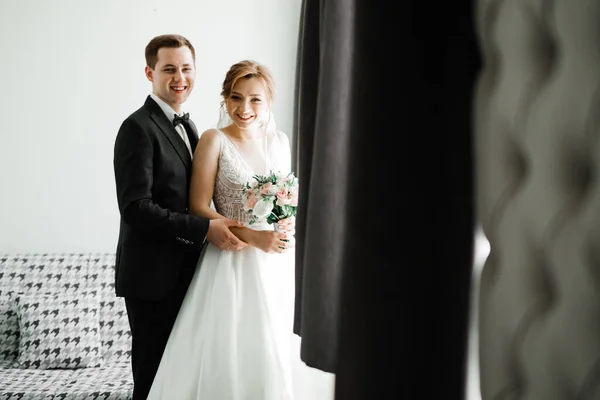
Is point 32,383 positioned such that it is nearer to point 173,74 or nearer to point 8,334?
point 8,334

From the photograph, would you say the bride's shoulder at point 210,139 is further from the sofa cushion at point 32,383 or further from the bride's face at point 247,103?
the sofa cushion at point 32,383

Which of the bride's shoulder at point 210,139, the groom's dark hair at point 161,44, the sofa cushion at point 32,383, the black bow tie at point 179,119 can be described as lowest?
the sofa cushion at point 32,383

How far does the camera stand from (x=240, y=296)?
1.97 m

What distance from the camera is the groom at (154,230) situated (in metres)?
2.02

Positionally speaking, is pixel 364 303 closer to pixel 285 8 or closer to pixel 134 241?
pixel 134 241

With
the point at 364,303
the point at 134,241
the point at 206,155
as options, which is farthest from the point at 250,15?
the point at 364,303

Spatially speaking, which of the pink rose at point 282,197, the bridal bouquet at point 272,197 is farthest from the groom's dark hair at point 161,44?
the pink rose at point 282,197

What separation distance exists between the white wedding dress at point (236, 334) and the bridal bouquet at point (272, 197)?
0.31ft

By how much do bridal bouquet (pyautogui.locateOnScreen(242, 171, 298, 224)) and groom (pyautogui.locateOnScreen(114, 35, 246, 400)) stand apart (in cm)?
10

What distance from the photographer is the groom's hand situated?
2025 millimetres

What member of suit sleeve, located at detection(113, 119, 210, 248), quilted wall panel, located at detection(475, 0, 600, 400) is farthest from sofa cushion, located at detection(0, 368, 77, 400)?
quilted wall panel, located at detection(475, 0, 600, 400)

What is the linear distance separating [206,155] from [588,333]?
167cm

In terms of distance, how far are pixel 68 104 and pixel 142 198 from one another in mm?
1737

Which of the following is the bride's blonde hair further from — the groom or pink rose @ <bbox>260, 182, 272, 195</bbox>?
pink rose @ <bbox>260, 182, 272, 195</bbox>
